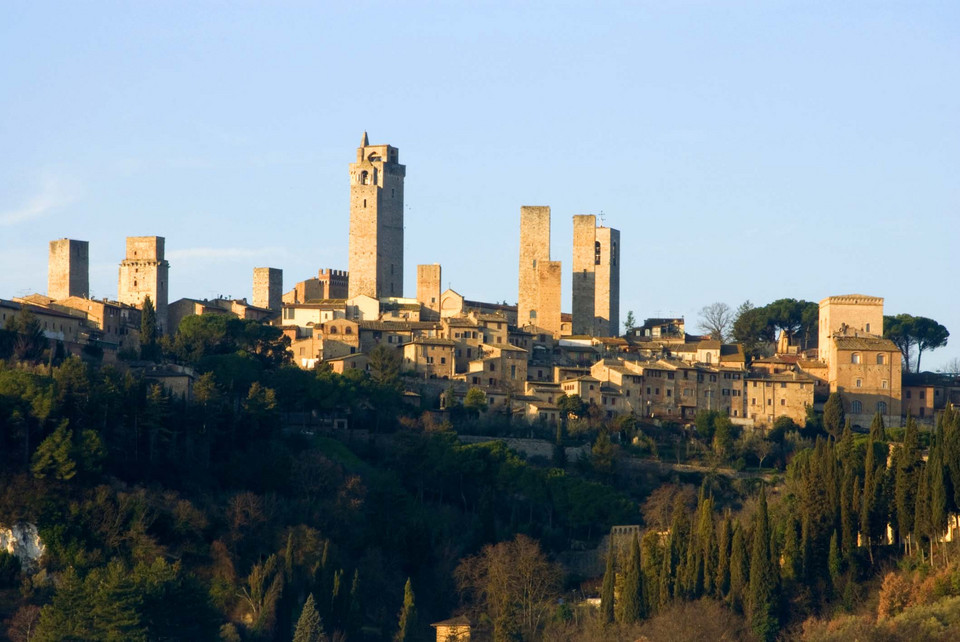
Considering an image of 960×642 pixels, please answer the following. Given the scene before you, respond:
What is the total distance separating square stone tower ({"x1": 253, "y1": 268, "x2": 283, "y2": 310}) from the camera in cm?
8431

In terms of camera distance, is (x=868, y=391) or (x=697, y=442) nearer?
(x=697, y=442)

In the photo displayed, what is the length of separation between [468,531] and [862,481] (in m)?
10.4

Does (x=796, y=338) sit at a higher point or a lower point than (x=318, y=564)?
higher

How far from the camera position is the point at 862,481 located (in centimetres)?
5453

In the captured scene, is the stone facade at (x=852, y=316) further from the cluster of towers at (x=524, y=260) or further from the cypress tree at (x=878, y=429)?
the cypress tree at (x=878, y=429)

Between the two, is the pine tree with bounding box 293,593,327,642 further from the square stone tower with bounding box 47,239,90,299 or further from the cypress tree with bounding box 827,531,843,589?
the square stone tower with bounding box 47,239,90,299

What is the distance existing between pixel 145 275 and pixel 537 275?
14.1 m

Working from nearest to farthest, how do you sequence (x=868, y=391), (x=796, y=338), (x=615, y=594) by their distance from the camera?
(x=615, y=594)
(x=868, y=391)
(x=796, y=338)

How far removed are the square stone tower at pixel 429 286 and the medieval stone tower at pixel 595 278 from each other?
5230mm

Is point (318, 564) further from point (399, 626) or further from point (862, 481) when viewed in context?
point (862, 481)

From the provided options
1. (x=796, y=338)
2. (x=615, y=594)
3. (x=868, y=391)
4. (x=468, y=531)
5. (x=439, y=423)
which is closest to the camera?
(x=615, y=594)

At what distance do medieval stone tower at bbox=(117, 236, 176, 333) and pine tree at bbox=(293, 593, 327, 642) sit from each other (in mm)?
27033

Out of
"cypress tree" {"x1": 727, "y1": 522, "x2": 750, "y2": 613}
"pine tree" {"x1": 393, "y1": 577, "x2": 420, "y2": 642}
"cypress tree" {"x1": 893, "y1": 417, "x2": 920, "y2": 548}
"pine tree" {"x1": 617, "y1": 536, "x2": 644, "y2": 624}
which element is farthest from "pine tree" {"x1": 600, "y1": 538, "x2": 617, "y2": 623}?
"cypress tree" {"x1": 893, "y1": 417, "x2": 920, "y2": 548}

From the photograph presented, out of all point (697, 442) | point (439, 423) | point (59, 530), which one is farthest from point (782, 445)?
point (59, 530)
